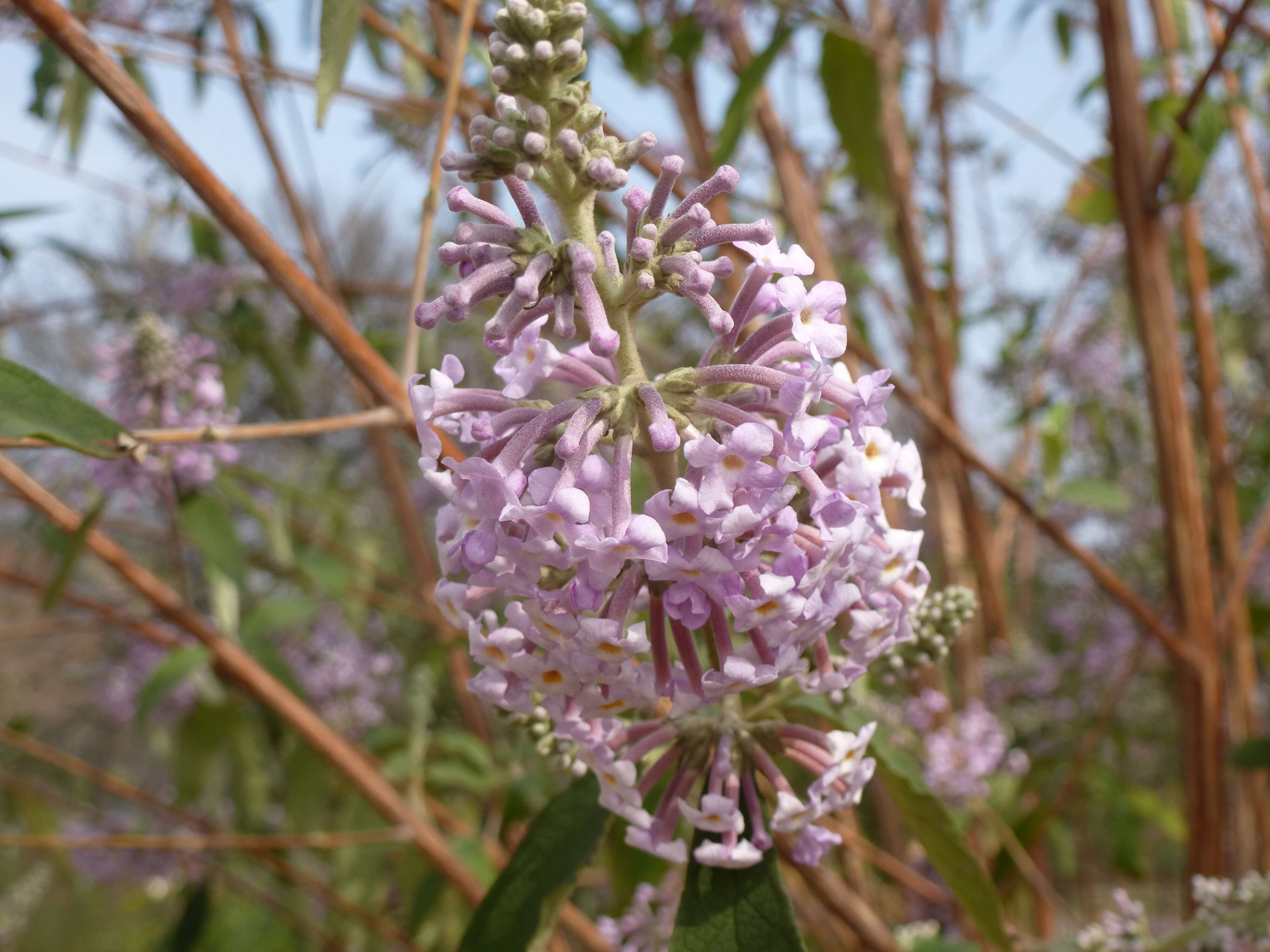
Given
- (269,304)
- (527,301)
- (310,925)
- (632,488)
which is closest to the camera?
(527,301)

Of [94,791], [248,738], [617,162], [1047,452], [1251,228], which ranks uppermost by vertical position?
[1251,228]

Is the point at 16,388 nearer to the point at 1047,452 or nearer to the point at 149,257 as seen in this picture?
the point at 1047,452

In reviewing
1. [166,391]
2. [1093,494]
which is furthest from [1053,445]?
[166,391]

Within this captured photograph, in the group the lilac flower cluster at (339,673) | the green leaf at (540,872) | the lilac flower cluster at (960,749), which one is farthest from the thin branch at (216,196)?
the lilac flower cluster at (339,673)

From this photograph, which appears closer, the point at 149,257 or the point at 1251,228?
the point at 149,257

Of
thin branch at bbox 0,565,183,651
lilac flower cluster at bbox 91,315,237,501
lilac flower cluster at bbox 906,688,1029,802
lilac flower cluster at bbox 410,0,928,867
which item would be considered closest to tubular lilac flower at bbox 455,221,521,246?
lilac flower cluster at bbox 410,0,928,867

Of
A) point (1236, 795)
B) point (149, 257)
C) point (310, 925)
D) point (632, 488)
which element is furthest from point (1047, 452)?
point (149, 257)
